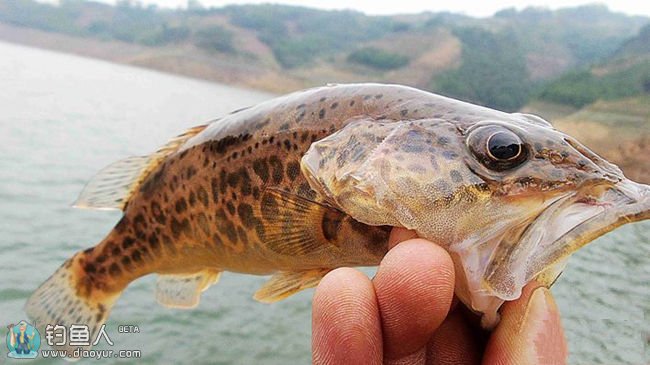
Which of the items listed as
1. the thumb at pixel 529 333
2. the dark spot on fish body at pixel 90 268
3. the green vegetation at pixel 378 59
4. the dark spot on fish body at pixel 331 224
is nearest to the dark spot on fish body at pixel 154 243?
the dark spot on fish body at pixel 90 268

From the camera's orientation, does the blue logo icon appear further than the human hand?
Yes

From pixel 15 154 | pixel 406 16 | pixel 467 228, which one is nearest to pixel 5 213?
pixel 15 154

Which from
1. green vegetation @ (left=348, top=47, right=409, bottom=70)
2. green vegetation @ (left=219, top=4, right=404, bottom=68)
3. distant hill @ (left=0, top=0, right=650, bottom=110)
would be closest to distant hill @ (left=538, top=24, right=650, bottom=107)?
distant hill @ (left=0, top=0, right=650, bottom=110)

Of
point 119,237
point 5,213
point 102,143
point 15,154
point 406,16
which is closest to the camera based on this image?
point 119,237

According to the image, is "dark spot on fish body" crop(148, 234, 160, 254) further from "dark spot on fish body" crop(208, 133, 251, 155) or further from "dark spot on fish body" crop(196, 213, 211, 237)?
"dark spot on fish body" crop(208, 133, 251, 155)

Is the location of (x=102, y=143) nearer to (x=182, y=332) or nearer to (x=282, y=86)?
(x=182, y=332)

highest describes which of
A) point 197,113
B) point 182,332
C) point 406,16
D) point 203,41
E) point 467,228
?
point 467,228

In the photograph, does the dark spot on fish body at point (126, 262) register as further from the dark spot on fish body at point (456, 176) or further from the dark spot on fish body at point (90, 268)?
the dark spot on fish body at point (456, 176)

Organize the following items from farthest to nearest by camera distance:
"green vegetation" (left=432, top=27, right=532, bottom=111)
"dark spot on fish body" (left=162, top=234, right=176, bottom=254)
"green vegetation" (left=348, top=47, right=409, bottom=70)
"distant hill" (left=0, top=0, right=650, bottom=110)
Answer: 1. "green vegetation" (left=348, top=47, right=409, bottom=70)
2. "distant hill" (left=0, top=0, right=650, bottom=110)
3. "green vegetation" (left=432, top=27, right=532, bottom=111)
4. "dark spot on fish body" (left=162, top=234, right=176, bottom=254)
